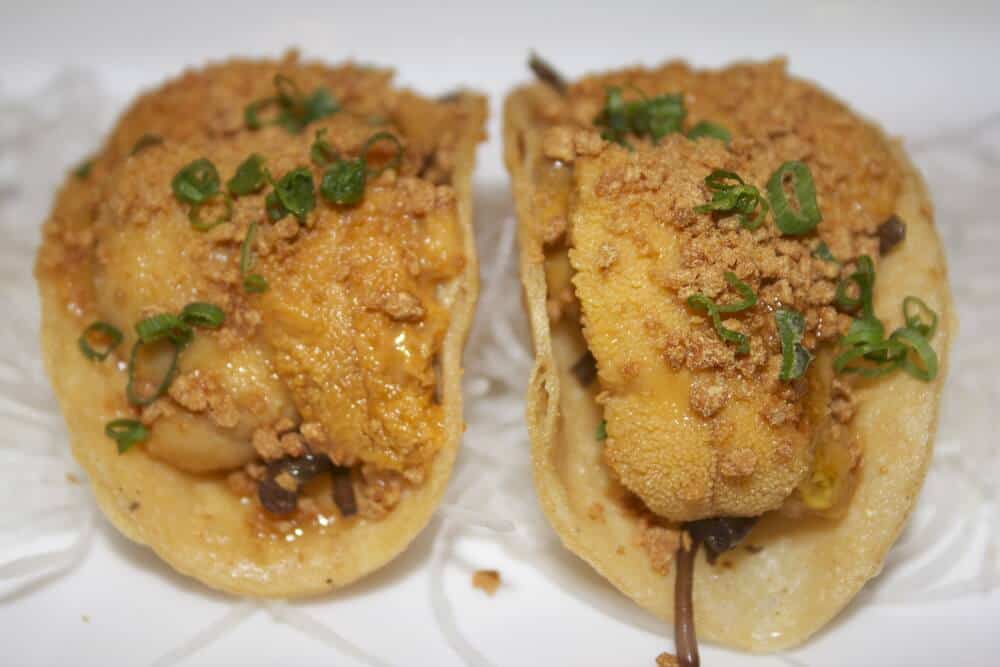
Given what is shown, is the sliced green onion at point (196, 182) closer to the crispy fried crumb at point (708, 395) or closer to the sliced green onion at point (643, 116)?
the sliced green onion at point (643, 116)

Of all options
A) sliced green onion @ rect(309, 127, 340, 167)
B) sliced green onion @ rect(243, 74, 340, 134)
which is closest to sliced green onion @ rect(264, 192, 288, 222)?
sliced green onion @ rect(309, 127, 340, 167)

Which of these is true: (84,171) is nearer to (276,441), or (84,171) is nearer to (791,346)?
(276,441)

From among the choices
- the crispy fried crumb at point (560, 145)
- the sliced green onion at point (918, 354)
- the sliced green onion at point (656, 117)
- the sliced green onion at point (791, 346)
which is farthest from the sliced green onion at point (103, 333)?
the sliced green onion at point (918, 354)

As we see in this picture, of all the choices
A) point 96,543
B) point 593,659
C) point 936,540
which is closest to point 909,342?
point 936,540

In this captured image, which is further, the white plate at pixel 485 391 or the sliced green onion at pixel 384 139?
the sliced green onion at pixel 384 139

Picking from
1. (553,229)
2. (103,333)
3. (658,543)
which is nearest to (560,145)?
(553,229)

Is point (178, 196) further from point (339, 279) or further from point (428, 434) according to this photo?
point (428, 434)
